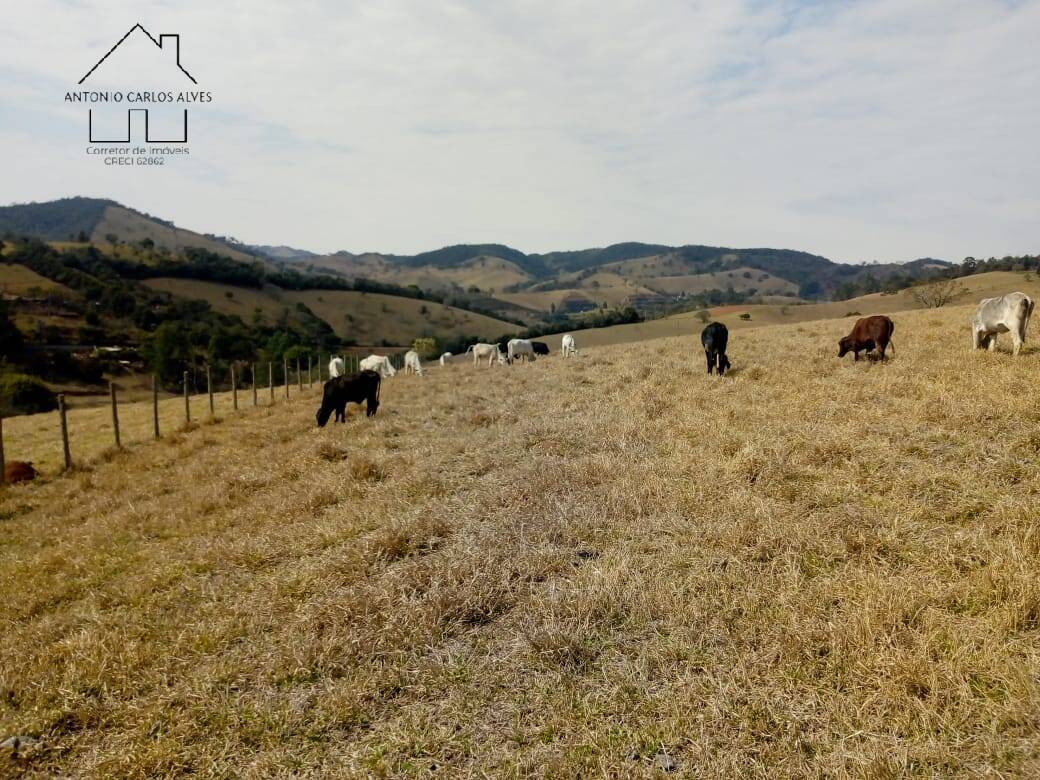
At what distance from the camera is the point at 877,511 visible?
6062 mm

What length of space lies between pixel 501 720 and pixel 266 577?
358cm

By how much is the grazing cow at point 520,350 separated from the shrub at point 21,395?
5092 cm

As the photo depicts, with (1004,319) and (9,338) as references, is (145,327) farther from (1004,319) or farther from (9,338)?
(1004,319)

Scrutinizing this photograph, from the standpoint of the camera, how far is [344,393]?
53.6 feet

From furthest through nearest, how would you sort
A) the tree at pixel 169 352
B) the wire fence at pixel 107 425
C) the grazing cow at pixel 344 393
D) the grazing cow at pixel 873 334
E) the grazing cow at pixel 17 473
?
the tree at pixel 169 352, the wire fence at pixel 107 425, the grazing cow at pixel 344 393, the grazing cow at pixel 873 334, the grazing cow at pixel 17 473

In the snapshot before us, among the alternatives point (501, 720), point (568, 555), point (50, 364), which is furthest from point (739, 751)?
point (50, 364)

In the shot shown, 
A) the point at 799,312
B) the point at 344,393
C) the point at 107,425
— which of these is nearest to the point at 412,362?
the point at 107,425

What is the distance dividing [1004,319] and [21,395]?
72.2 meters

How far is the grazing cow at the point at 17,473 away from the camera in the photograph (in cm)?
1446

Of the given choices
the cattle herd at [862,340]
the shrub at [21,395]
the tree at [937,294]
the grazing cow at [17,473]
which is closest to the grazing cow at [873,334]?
the cattle herd at [862,340]

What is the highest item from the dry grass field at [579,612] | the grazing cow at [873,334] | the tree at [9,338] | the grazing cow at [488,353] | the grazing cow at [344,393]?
the tree at [9,338]

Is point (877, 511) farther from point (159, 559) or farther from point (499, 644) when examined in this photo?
point (159, 559)

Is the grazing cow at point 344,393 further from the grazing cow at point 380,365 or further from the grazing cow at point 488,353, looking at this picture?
the grazing cow at point 488,353

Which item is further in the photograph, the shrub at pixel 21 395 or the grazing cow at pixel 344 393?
the shrub at pixel 21 395
